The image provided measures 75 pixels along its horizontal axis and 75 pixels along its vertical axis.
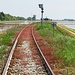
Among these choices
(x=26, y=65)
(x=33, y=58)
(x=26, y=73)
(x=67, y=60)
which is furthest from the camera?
(x=33, y=58)

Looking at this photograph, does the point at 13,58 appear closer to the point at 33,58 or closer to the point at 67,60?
the point at 33,58

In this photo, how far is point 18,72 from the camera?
11133mm

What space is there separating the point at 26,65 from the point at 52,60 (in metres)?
1.95

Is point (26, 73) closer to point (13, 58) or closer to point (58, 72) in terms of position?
point (58, 72)

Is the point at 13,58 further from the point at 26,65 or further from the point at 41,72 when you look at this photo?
the point at 41,72

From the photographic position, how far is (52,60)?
1416cm

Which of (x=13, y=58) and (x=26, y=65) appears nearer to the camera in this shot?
(x=26, y=65)

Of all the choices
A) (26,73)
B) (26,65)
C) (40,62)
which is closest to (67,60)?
(40,62)

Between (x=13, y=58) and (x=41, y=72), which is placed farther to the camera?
(x=13, y=58)

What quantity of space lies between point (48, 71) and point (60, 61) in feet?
9.11

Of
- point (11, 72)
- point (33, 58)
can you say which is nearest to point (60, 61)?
point (33, 58)

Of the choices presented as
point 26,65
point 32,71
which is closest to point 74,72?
point 32,71

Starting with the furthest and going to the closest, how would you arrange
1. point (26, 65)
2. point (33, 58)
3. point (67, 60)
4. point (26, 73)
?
point (33, 58)
point (67, 60)
point (26, 65)
point (26, 73)

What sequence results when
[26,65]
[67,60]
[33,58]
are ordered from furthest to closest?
[33,58]
[67,60]
[26,65]
